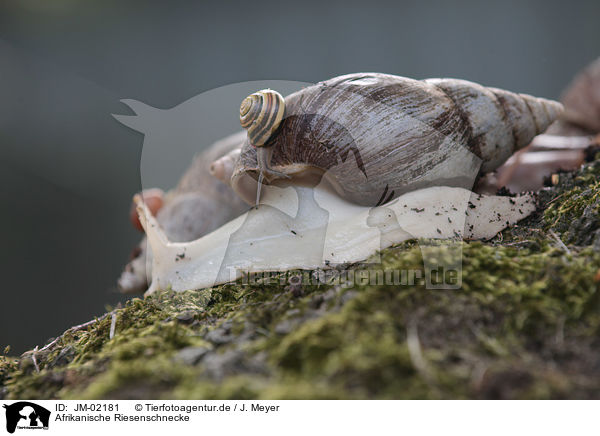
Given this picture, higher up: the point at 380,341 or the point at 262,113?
the point at 262,113

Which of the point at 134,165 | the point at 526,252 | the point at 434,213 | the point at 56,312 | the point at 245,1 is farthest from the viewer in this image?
the point at 245,1

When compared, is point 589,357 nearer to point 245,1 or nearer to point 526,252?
point 526,252

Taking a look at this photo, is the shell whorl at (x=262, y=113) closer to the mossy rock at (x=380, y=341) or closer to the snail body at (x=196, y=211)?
the mossy rock at (x=380, y=341)

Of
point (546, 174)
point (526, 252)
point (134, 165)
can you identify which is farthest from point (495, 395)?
point (134, 165)
